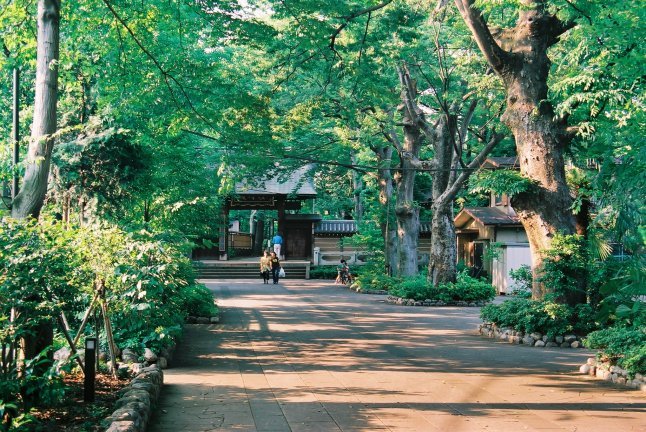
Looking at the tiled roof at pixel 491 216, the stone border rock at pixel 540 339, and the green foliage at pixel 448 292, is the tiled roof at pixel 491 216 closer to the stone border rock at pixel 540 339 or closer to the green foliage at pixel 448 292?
the green foliage at pixel 448 292

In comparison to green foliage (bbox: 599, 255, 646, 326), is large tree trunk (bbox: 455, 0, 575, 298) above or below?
above

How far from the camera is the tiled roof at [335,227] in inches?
1713

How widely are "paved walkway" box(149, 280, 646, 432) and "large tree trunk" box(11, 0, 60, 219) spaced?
2793mm

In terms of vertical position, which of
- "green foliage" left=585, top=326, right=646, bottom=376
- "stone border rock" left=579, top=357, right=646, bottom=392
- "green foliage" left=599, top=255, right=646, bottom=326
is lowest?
"stone border rock" left=579, top=357, right=646, bottom=392

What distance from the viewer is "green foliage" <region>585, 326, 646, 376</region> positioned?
29.0 feet

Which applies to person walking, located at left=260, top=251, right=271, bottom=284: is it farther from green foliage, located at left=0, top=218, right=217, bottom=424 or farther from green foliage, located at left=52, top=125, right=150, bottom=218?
green foliage, located at left=0, top=218, right=217, bottom=424

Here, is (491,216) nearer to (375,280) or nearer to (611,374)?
(375,280)

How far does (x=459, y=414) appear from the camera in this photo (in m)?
7.14

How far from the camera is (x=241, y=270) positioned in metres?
38.7

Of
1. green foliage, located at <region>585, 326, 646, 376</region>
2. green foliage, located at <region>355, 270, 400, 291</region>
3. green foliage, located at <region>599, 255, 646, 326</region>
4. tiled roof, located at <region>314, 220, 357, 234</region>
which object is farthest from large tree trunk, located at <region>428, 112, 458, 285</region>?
tiled roof, located at <region>314, 220, 357, 234</region>

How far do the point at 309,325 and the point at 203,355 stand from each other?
4970 mm

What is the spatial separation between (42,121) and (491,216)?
25.8m

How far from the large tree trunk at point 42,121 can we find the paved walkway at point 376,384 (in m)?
2.79

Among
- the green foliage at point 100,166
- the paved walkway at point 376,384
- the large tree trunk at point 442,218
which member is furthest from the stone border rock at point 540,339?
the large tree trunk at point 442,218
